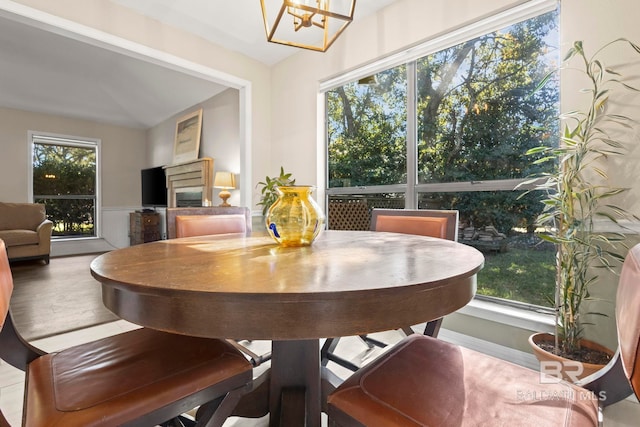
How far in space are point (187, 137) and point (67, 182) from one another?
298 centimetres

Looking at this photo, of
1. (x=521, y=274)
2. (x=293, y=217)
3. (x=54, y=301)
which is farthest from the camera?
(x=54, y=301)

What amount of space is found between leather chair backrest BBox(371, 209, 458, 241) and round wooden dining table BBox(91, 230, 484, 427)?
0.58 m

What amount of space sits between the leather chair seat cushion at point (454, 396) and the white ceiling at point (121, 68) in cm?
274

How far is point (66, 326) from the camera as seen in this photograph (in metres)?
2.39

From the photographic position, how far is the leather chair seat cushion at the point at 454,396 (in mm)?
673

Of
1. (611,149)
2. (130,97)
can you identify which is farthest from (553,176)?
(130,97)

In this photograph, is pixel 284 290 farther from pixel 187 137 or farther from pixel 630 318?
pixel 187 137

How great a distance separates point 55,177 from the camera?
19.6 feet

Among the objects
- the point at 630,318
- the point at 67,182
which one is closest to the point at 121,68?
the point at 67,182

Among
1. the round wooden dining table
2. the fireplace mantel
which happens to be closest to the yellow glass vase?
the round wooden dining table

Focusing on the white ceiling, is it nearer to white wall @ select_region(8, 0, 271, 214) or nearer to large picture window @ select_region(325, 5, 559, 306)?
white wall @ select_region(8, 0, 271, 214)

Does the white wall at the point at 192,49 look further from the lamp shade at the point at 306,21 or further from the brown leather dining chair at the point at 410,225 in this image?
the brown leather dining chair at the point at 410,225

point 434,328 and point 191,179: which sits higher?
point 191,179

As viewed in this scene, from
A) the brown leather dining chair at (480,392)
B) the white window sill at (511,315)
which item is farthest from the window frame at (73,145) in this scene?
the brown leather dining chair at (480,392)
